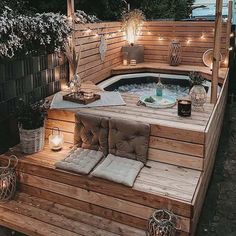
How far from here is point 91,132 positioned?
342cm

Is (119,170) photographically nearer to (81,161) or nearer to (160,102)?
(81,161)

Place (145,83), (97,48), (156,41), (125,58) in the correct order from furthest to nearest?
(156,41) → (125,58) → (145,83) → (97,48)

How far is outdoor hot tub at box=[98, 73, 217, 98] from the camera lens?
647cm

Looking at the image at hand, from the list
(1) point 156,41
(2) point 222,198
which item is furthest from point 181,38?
(2) point 222,198

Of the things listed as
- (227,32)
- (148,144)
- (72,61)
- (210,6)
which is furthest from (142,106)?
(210,6)

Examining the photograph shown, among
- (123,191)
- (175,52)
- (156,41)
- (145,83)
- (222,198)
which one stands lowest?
(222,198)

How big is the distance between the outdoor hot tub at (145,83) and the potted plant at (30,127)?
3.05m

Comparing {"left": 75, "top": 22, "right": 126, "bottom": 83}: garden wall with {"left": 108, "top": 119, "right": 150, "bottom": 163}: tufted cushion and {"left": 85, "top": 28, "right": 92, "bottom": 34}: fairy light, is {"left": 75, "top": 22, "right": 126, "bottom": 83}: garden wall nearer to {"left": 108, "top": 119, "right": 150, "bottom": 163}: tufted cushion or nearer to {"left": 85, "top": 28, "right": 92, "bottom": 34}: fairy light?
{"left": 85, "top": 28, "right": 92, "bottom": 34}: fairy light

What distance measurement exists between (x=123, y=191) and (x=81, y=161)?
2.00ft

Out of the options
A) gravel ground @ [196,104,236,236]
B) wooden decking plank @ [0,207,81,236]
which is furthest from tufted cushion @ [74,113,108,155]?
gravel ground @ [196,104,236,236]

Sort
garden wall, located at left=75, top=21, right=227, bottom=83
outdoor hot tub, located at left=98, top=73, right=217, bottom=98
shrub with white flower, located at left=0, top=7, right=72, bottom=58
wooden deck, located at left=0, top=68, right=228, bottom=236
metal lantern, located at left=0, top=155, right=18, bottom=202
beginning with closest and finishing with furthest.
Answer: wooden deck, located at left=0, top=68, right=228, bottom=236
metal lantern, located at left=0, top=155, right=18, bottom=202
shrub with white flower, located at left=0, top=7, right=72, bottom=58
garden wall, located at left=75, top=21, right=227, bottom=83
outdoor hot tub, located at left=98, top=73, right=217, bottom=98

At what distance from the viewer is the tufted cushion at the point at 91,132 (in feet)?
11.0

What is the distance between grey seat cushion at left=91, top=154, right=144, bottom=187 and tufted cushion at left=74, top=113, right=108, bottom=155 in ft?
0.69

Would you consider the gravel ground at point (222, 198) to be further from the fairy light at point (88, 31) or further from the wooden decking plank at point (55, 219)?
the fairy light at point (88, 31)
